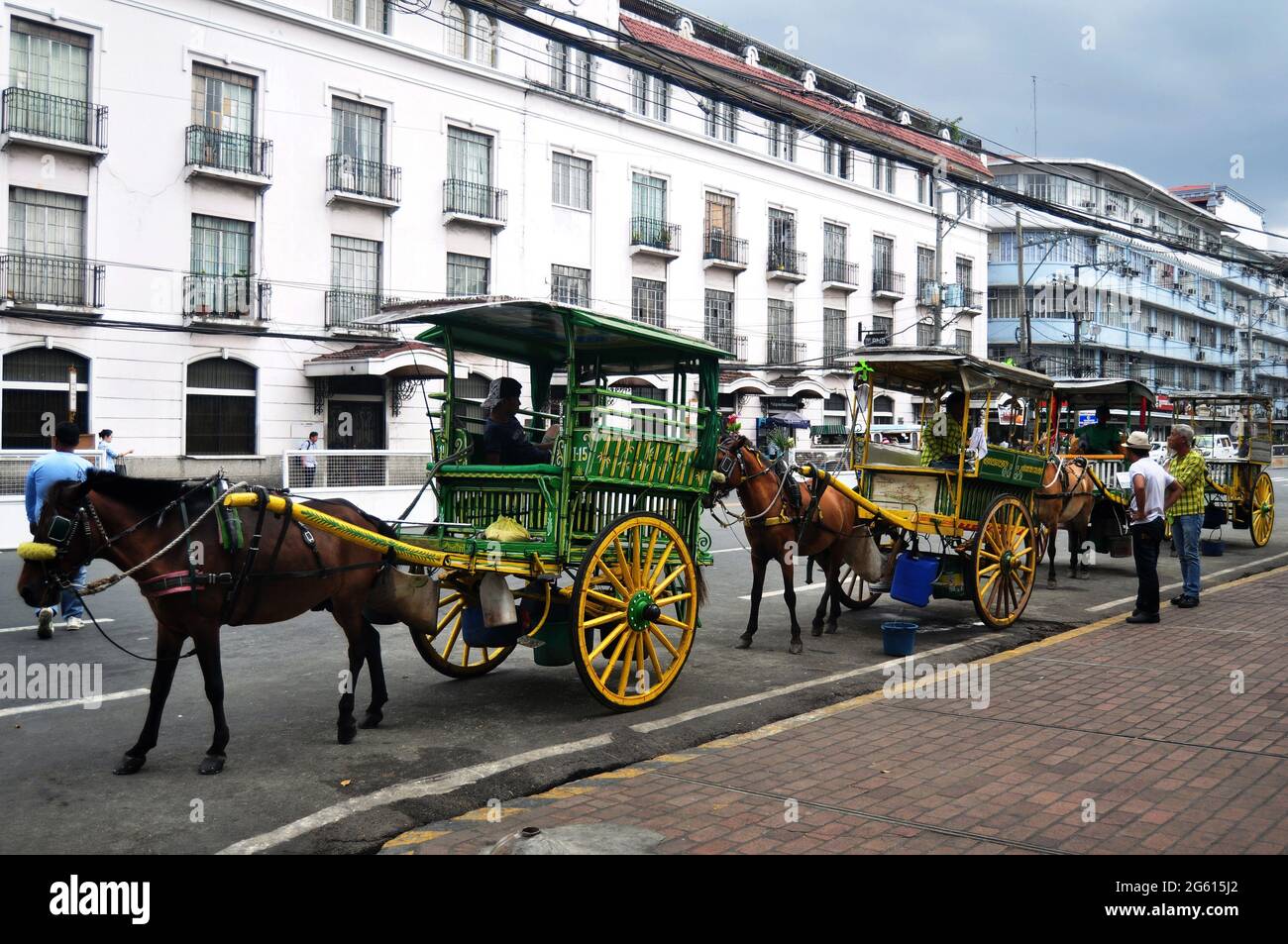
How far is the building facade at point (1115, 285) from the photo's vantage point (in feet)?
177

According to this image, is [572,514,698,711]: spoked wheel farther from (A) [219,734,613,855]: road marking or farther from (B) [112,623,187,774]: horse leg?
(B) [112,623,187,774]: horse leg

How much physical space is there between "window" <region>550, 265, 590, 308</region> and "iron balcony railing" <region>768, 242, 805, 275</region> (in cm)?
832

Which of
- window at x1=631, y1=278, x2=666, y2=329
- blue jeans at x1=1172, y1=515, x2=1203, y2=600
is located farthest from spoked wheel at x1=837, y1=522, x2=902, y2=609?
window at x1=631, y1=278, x2=666, y2=329

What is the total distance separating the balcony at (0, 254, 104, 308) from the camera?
21188 millimetres

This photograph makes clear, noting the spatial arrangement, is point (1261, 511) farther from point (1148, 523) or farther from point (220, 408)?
point (220, 408)

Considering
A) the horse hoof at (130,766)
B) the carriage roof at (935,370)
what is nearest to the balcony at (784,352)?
the carriage roof at (935,370)

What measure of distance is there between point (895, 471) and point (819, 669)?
2760 mm

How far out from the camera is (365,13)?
26.0 meters

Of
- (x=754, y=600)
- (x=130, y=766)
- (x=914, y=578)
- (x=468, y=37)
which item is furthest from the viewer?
(x=468, y=37)

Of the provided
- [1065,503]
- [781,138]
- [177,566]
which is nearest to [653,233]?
[781,138]

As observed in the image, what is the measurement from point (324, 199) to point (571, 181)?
25.6 feet

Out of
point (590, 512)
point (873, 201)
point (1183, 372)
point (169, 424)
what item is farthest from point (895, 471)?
point (1183, 372)

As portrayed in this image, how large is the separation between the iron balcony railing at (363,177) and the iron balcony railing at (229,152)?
4.79 ft

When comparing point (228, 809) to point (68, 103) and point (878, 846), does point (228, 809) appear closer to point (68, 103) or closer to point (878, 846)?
point (878, 846)
